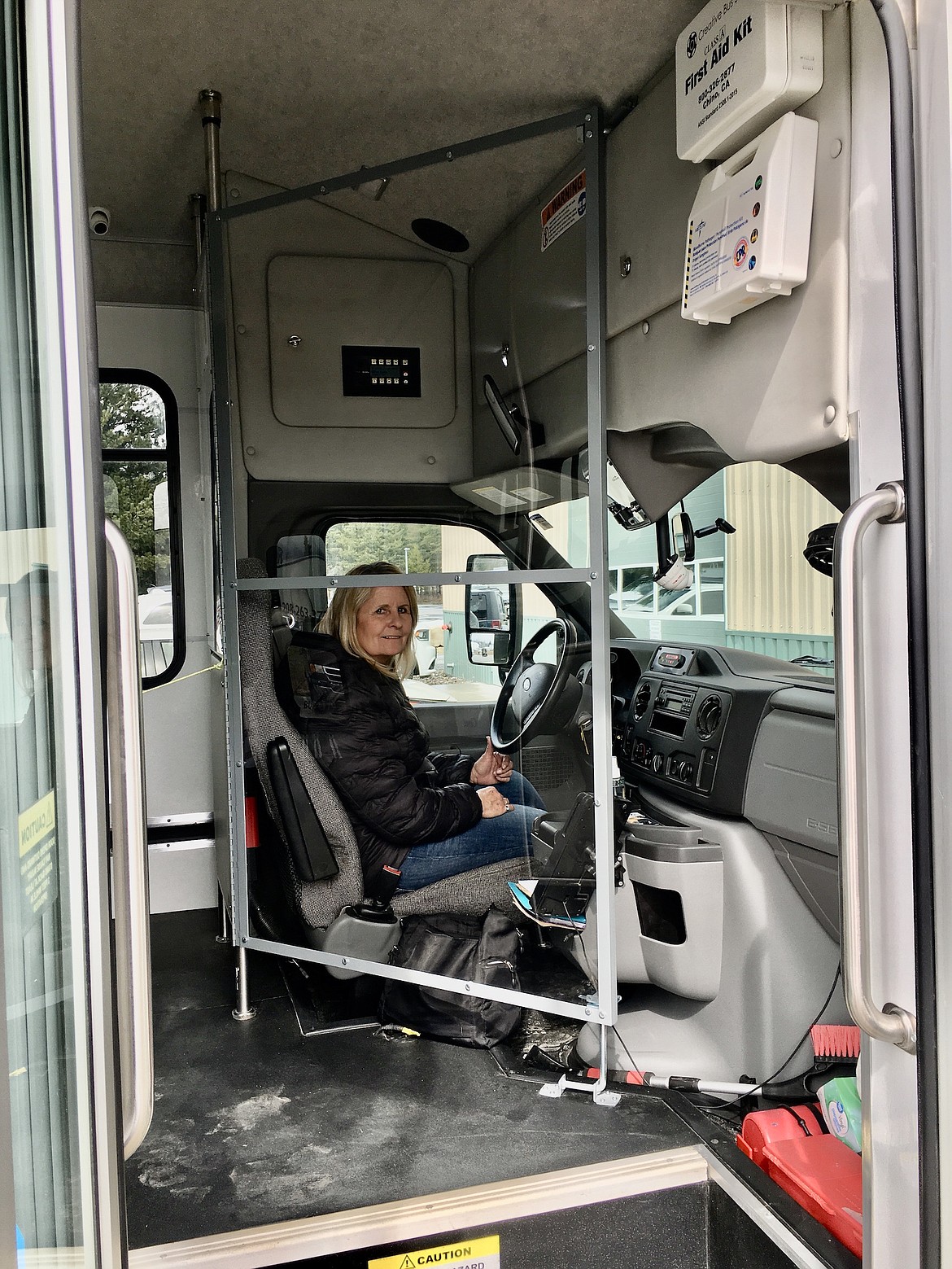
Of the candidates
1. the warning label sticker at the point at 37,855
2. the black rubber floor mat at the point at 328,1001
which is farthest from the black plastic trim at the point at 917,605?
the black rubber floor mat at the point at 328,1001

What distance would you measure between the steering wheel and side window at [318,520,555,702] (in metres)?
0.03

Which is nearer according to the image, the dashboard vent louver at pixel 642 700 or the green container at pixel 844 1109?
the green container at pixel 844 1109

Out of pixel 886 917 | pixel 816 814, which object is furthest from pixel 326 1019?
pixel 886 917

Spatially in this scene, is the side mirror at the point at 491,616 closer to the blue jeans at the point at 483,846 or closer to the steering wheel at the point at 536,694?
the steering wheel at the point at 536,694

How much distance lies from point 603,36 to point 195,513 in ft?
8.11

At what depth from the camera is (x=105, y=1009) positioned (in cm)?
94

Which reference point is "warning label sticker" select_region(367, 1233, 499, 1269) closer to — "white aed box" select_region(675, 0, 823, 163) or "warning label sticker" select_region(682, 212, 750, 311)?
"warning label sticker" select_region(682, 212, 750, 311)

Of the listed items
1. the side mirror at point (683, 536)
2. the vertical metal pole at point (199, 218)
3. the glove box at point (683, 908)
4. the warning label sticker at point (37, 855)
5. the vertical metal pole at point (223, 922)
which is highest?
the vertical metal pole at point (199, 218)

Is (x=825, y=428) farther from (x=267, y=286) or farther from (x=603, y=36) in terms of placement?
(x=267, y=286)

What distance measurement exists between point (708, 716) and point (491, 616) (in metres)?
0.66

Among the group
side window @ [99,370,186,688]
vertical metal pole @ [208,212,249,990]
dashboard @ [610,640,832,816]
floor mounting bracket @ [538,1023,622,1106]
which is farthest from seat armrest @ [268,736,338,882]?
side window @ [99,370,186,688]

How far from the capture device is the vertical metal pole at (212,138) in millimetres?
2496

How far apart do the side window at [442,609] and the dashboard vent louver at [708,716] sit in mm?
555

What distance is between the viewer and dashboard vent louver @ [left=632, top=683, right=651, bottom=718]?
2955mm
